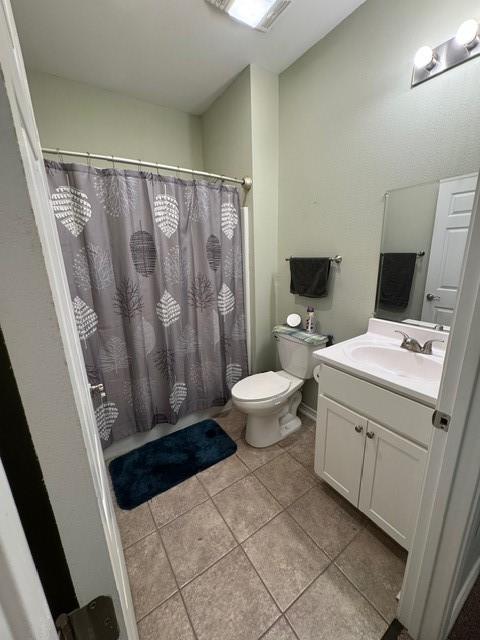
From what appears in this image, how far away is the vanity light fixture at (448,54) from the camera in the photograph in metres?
1.05

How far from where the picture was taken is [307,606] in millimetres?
1025

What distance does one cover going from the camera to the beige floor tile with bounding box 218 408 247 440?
1.98 metres

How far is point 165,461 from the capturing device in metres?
1.74

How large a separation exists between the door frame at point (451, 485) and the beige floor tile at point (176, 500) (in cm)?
99

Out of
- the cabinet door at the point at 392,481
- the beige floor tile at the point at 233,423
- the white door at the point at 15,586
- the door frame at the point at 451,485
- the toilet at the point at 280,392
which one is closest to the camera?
the white door at the point at 15,586

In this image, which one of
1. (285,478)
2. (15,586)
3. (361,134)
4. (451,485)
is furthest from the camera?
(285,478)

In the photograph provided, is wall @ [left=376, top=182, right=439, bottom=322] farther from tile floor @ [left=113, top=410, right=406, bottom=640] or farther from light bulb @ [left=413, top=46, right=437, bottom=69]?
tile floor @ [left=113, top=410, right=406, bottom=640]

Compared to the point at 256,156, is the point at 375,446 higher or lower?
lower

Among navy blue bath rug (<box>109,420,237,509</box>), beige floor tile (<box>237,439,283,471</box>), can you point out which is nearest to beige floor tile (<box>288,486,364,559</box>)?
beige floor tile (<box>237,439,283,471</box>)

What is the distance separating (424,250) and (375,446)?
1.00 meters

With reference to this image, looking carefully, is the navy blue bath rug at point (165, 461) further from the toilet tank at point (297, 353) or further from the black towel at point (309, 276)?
the black towel at point (309, 276)

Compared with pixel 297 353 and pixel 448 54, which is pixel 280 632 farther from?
pixel 448 54

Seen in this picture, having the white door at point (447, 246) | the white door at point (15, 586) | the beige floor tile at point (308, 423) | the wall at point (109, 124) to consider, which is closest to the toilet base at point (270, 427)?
the beige floor tile at point (308, 423)

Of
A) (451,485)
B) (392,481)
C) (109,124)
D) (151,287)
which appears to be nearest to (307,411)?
(392,481)
